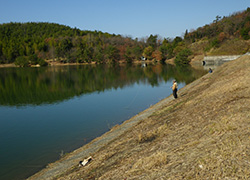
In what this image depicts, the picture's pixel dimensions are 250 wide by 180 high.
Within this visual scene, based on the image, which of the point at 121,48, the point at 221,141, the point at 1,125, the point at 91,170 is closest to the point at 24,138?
the point at 1,125

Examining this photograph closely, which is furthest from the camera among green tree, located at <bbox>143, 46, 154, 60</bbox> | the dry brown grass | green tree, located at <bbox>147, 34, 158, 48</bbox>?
green tree, located at <bbox>147, 34, 158, 48</bbox>

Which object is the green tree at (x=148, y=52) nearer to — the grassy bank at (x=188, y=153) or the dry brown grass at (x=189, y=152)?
the grassy bank at (x=188, y=153)

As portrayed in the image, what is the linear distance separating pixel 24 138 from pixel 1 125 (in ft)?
20.9

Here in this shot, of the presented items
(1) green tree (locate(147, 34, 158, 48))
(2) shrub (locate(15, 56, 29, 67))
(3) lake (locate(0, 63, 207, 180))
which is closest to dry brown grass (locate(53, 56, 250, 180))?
(3) lake (locate(0, 63, 207, 180))

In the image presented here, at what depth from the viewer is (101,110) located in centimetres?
2909

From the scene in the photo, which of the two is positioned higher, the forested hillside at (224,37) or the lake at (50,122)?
the forested hillside at (224,37)

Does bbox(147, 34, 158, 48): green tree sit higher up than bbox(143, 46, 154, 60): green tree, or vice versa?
bbox(147, 34, 158, 48): green tree

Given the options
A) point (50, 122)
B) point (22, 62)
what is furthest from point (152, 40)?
point (50, 122)

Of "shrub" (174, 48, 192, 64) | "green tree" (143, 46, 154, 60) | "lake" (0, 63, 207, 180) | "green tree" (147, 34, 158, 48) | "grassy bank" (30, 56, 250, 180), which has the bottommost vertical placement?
"lake" (0, 63, 207, 180)

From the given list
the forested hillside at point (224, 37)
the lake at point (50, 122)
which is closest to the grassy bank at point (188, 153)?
the lake at point (50, 122)

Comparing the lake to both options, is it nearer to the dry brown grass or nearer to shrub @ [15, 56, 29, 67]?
the dry brown grass

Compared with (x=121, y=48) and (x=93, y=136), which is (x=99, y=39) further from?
(x=93, y=136)

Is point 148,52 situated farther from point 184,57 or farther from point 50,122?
point 50,122

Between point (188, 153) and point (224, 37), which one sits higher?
point (224, 37)
